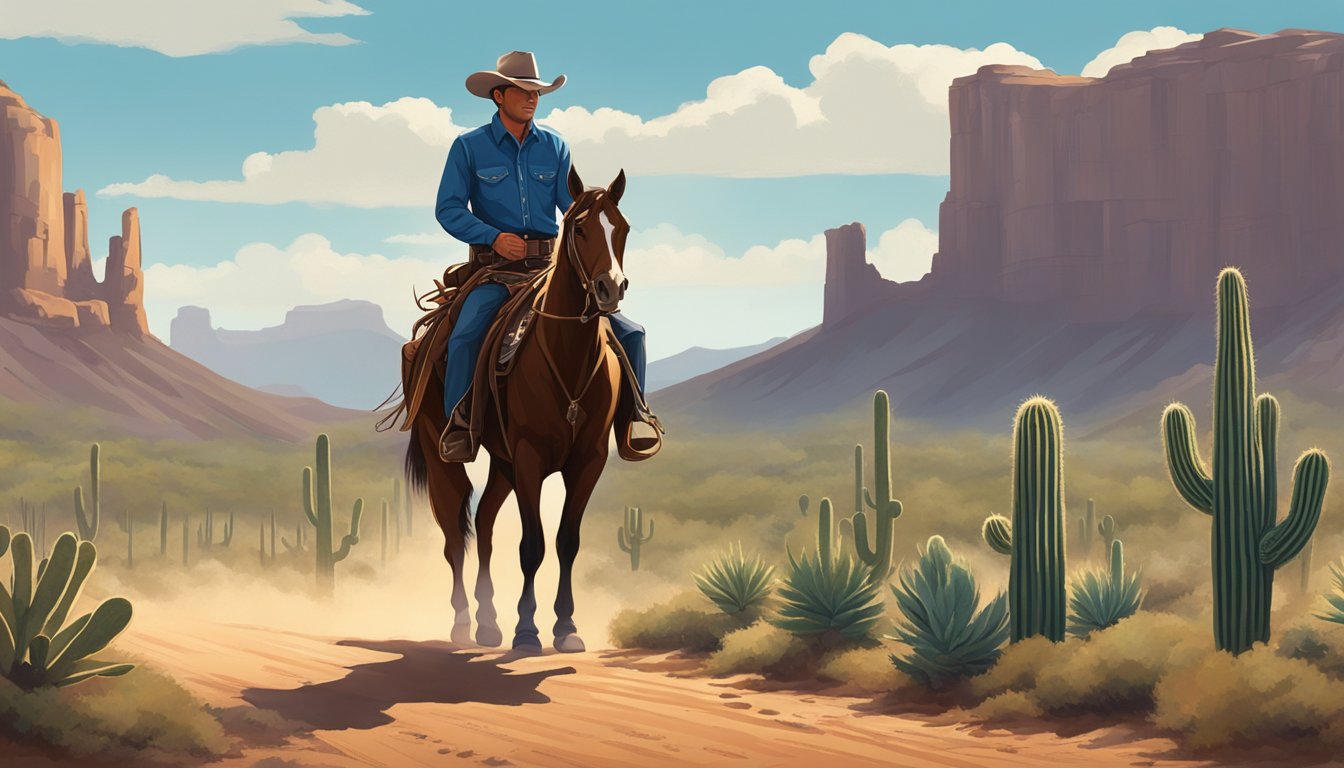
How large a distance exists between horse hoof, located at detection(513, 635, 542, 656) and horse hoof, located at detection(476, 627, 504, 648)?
30.1 inches

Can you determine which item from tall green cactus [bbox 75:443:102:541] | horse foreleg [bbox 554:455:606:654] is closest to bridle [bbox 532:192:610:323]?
horse foreleg [bbox 554:455:606:654]

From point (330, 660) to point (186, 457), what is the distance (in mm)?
69739

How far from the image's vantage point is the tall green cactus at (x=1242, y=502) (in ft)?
30.4

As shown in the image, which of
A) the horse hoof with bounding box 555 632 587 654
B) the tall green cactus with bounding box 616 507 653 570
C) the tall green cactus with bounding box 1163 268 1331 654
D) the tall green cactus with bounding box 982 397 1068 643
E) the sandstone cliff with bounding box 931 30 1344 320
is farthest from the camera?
the sandstone cliff with bounding box 931 30 1344 320

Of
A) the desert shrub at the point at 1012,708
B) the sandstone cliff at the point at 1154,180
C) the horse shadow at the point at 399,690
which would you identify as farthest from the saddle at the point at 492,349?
the sandstone cliff at the point at 1154,180

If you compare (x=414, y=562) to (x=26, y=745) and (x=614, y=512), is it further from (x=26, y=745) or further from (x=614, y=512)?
(x=26, y=745)

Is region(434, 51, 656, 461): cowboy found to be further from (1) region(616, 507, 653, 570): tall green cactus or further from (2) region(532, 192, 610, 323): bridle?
(1) region(616, 507, 653, 570): tall green cactus

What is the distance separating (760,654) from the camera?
36.5ft

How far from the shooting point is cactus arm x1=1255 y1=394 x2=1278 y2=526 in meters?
9.37

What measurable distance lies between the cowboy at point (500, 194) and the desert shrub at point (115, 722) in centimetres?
381

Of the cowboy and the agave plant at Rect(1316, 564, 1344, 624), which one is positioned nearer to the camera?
the agave plant at Rect(1316, 564, 1344, 624)

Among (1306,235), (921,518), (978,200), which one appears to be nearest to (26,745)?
(921,518)

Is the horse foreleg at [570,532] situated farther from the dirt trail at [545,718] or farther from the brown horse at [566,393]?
the dirt trail at [545,718]

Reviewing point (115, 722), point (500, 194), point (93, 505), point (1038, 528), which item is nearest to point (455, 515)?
point (500, 194)
